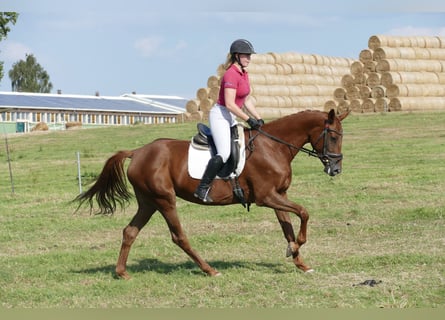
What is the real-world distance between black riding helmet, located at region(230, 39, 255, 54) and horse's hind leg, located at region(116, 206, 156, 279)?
239cm

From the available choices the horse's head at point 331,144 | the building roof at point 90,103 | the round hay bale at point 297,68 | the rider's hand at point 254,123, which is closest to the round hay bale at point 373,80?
the round hay bale at point 297,68

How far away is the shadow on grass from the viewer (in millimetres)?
10695

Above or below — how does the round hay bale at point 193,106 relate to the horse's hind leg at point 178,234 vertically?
above

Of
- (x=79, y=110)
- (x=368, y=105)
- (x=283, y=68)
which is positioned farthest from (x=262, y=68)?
(x=79, y=110)

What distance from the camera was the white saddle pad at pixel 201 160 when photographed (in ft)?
34.6

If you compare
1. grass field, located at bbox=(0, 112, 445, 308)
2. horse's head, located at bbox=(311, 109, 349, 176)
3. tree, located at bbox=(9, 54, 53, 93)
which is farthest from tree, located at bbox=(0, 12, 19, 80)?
tree, located at bbox=(9, 54, 53, 93)

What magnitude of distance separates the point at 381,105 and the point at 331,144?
29.5 m

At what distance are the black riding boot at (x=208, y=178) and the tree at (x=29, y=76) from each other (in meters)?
102

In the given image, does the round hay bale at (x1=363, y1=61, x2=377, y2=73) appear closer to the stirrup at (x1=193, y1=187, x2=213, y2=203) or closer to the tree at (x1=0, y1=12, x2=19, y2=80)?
the tree at (x1=0, y1=12, x2=19, y2=80)

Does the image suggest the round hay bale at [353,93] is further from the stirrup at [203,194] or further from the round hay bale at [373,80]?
the stirrup at [203,194]

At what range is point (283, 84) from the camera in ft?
155

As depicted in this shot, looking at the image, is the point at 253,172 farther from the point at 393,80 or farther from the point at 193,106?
the point at 193,106

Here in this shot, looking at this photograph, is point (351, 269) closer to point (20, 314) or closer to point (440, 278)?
point (440, 278)

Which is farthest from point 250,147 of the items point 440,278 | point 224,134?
point 440,278
